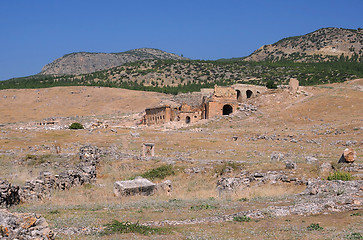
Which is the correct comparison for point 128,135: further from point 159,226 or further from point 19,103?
point 19,103

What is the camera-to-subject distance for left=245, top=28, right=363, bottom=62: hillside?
121 m

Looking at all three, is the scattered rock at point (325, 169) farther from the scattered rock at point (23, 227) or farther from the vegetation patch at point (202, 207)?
the scattered rock at point (23, 227)

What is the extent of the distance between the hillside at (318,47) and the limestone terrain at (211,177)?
84.0m

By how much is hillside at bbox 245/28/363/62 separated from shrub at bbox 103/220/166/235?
114 metres

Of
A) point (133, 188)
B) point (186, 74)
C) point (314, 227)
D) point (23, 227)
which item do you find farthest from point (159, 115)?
point (186, 74)

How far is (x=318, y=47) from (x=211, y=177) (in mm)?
130063

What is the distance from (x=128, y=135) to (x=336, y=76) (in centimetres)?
5294

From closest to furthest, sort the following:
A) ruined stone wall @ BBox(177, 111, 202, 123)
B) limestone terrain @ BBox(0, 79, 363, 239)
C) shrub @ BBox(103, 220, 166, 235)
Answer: shrub @ BBox(103, 220, 166, 235) < limestone terrain @ BBox(0, 79, 363, 239) < ruined stone wall @ BBox(177, 111, 202, 123)

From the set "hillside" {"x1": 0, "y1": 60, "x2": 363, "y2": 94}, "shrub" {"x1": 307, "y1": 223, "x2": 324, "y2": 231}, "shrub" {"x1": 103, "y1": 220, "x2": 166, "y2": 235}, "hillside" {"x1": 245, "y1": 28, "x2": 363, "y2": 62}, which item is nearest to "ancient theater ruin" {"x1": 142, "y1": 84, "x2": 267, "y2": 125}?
"hillside" {"x1": 0, "y1": 60, "x2": 363, "y2": 94}

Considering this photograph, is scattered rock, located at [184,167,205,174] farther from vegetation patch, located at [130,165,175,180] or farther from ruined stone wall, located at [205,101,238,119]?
ruined stone wall, located at [205,101,238,119]

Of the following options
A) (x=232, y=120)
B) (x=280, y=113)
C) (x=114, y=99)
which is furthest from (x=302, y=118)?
(x=114, y=99)

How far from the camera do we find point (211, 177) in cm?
1752

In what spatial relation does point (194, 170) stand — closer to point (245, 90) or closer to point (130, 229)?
point (130, 229)

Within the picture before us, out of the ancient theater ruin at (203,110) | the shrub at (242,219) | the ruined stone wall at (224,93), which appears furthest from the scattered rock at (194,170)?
the ruined stone wall at (224,93)
